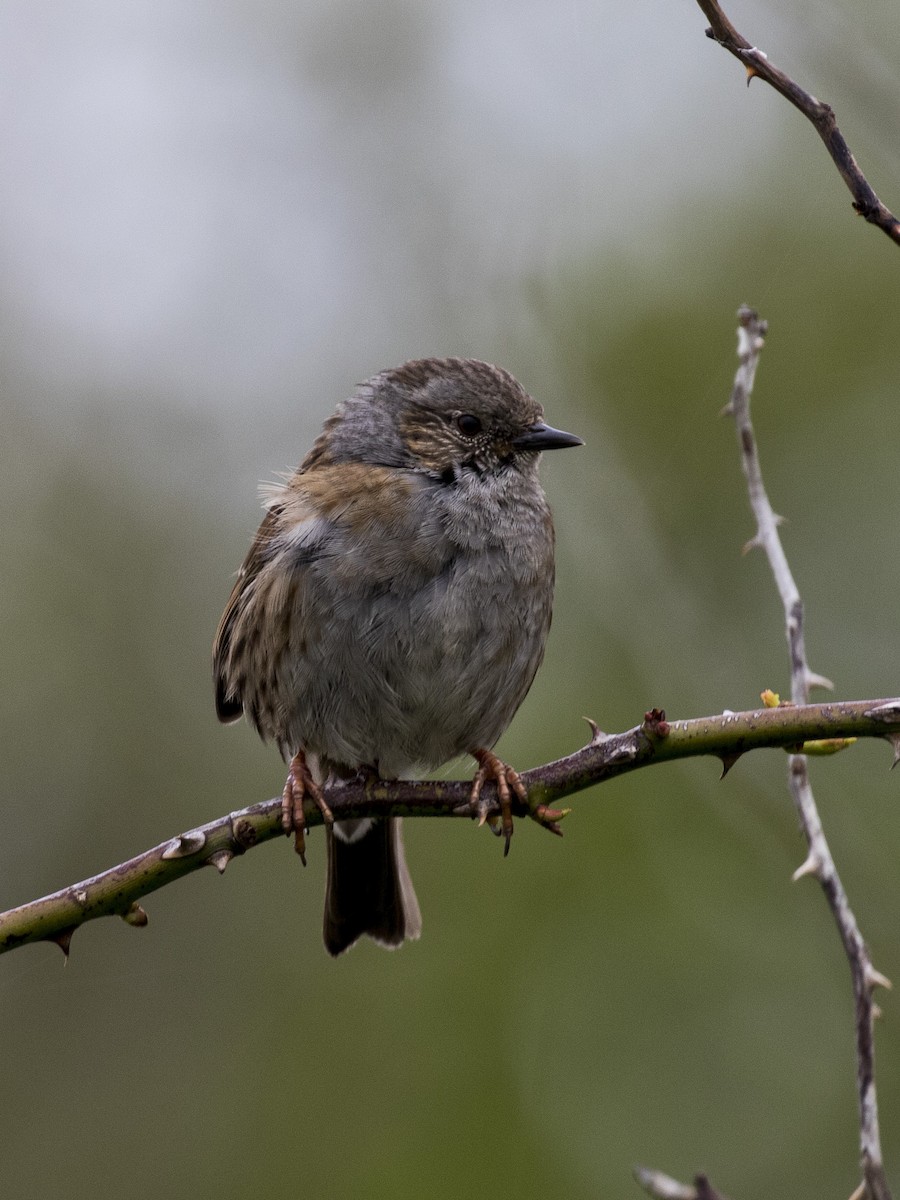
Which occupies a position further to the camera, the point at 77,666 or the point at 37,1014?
the point at 77,666

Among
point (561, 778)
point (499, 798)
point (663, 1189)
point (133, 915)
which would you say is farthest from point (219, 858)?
point (663, 1189)

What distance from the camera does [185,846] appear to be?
304 cm

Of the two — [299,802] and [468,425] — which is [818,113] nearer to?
[299,802]

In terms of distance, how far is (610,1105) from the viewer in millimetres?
6891

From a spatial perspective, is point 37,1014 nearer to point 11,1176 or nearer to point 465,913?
point 11,1176

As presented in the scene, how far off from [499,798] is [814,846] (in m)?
0.95

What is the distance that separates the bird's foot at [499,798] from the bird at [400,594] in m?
0.03

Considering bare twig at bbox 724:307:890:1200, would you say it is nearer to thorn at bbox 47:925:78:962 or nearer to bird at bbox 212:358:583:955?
bird at bbox 212:358:583:955

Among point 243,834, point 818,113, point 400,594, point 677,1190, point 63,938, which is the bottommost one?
point 677,1190

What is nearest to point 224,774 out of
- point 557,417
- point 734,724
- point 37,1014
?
point 37,1014

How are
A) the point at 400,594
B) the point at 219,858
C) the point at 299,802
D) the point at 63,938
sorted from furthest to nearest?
the point at 400,594 < the point at 299,802 < the point at 219,858 < the point at 63,938

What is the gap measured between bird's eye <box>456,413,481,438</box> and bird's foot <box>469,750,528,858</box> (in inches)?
49.4

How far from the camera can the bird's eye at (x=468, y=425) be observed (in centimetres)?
475

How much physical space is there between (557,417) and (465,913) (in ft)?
7.97
